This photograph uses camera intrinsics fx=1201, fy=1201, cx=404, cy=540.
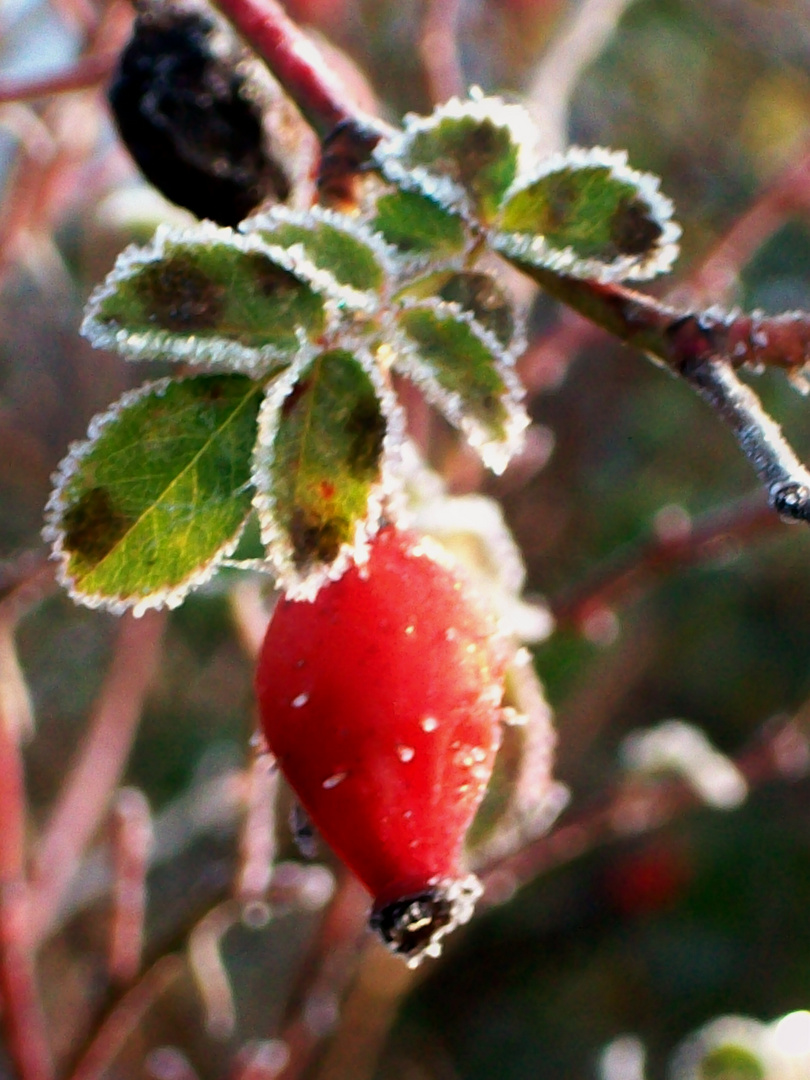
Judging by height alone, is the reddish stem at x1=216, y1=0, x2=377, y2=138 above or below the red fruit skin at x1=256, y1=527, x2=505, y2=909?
above

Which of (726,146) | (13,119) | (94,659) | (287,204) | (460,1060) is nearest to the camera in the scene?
(287,204)

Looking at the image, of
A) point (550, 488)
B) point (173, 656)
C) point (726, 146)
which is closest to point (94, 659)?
point (173, 656)

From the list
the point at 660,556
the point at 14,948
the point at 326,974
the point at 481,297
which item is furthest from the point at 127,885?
the point at 481,297

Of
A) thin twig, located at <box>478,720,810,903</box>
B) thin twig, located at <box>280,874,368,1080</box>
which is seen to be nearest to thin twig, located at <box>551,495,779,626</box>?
thin twig, located at <box>478,720,810,903</box>

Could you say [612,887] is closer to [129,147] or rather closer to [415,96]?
[415,96]

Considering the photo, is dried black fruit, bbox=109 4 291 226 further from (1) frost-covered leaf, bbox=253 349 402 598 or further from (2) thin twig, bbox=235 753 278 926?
(2) thin twig, bbox=235 753 278 926

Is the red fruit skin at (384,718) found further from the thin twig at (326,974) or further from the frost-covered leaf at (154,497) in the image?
the thin twig at (326,974)
